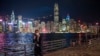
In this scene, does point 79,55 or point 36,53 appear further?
point 79,55

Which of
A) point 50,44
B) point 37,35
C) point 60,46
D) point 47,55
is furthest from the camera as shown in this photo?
point 60,46

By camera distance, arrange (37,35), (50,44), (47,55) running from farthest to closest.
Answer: (50,44)
(47,55)
(37,35)

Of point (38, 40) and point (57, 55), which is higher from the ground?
point (38, 40)

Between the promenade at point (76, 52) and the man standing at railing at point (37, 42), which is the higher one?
the man standing at railing at point (37, 42)

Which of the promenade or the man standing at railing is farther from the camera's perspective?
the promenade

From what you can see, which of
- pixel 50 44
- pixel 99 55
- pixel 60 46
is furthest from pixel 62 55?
pixel 60 46

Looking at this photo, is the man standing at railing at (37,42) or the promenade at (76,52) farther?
the promenade at (76,52)

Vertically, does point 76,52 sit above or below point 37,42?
below

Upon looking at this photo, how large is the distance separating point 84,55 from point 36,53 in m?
6.77

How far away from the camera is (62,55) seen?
20.5 meters

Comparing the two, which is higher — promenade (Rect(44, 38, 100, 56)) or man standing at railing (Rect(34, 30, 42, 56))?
man standing at railing (Rect(34, 30, 42, 56))

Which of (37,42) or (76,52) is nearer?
(37,42)

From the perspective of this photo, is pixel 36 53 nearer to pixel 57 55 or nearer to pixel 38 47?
pixel 38 47

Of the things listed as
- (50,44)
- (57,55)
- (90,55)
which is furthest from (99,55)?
(50,44)
